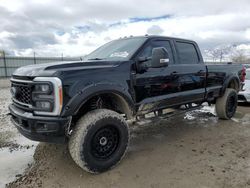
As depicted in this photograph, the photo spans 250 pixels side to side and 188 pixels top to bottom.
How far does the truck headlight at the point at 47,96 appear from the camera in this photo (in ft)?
8.38

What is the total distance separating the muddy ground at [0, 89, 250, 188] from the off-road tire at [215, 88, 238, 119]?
74 cm

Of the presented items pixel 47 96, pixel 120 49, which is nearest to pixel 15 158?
→ pixel 47 96

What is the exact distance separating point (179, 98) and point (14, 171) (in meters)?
3.07

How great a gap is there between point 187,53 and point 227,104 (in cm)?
200

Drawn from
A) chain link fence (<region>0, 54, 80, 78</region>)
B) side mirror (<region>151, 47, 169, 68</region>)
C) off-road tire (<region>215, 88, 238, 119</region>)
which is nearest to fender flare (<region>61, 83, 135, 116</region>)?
side mirror (<region>151, 47, 169, 68</region>)

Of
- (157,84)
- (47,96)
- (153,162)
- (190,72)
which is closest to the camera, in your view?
(47,96)

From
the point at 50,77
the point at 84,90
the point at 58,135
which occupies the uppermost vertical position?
the point at 50,77

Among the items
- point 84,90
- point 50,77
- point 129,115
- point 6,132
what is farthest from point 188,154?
point 6,132

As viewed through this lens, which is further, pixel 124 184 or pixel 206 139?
pixel 206 139

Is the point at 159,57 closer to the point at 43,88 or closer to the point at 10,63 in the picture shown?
the point at 43,88

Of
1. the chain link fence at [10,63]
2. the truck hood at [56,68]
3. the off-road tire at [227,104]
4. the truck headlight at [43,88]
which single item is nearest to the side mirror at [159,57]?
the truck hood at [56,68]

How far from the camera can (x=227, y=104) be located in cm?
572

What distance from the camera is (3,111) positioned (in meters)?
6.66

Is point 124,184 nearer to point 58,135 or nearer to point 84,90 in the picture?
point 58,135
